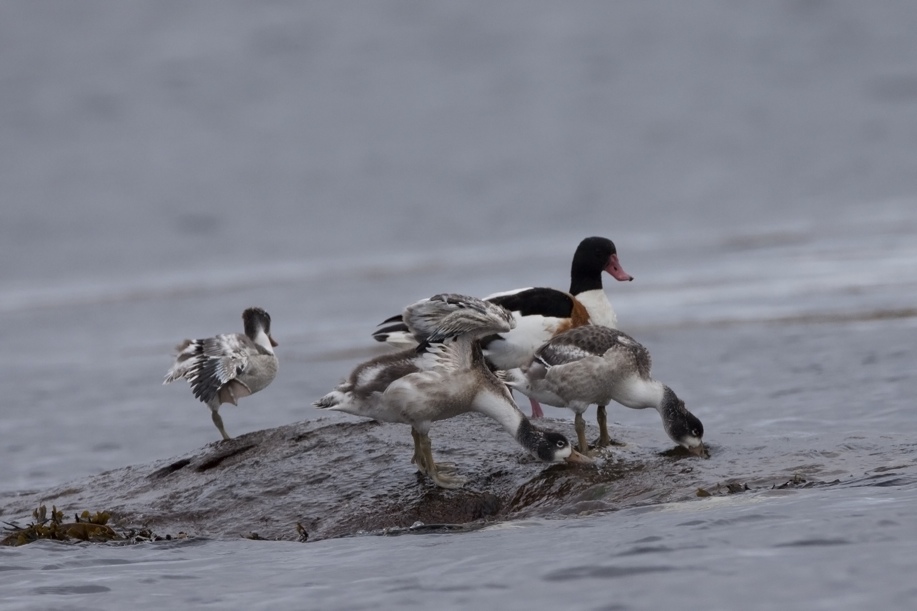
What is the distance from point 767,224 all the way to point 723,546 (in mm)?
19341

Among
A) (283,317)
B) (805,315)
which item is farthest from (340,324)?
(805,315)

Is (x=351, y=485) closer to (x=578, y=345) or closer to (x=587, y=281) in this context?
(x=578, y=345)

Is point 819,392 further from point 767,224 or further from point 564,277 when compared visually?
point 767,224

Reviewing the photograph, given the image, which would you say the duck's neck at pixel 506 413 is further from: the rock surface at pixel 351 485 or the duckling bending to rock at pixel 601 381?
the duckling bending to rock at pixel 601 381

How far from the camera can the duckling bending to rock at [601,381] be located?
9.22 m

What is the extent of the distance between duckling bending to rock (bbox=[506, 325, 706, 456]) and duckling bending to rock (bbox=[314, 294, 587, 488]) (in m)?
0.43

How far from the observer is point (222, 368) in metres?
10.5

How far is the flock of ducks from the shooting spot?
8.85 meters

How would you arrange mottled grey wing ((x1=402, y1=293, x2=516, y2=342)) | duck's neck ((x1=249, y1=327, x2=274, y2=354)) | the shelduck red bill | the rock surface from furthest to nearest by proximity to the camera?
the shelduck red bill → duck's neck ((x1=249, y1=327, x2=274, y2=354)) → mottled grey wing ((x1=402, y1=293, x2=516, y2=342)) → the rock surface

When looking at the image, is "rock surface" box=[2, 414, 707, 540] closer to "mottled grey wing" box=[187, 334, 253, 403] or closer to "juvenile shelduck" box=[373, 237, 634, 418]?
"mottled grey wing" box=[187, 334, 253, 403]

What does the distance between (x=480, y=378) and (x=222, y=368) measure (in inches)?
91.7

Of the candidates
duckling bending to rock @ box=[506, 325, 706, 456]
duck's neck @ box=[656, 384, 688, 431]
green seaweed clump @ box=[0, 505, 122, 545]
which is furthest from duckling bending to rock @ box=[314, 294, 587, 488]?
green seaweed clump @ box=[0, 505, 122, 545]

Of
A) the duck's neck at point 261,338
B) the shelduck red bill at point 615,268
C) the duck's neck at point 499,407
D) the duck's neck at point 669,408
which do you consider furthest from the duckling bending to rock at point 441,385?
the shelduck red bill at point 615,268

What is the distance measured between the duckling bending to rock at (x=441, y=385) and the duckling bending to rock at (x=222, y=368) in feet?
4.82
